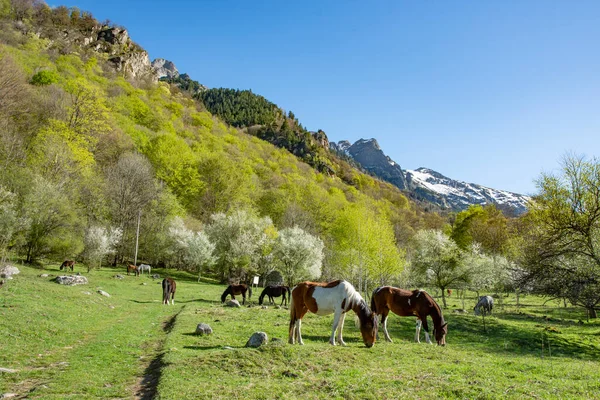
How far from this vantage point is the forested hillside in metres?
34.8

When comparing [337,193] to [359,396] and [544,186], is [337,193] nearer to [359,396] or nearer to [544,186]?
[544,186]

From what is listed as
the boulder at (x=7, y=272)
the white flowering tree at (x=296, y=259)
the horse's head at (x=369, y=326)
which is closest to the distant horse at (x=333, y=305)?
the horse's head at (x=369, y=326)

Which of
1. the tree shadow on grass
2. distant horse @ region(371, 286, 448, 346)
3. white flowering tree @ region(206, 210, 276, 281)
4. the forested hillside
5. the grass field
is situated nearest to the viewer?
the grass field

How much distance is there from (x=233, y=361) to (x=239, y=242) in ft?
126

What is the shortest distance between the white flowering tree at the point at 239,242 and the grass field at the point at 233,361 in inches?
1080

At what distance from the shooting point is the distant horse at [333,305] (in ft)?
43.7

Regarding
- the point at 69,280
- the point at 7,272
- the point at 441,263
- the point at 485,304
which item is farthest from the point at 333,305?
the point at 441,263

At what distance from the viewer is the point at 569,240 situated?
22.3 meters

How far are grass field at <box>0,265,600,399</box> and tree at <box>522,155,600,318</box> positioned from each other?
323 cm

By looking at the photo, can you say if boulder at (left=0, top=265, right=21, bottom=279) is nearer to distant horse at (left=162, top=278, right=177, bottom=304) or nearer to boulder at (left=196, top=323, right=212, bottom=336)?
distant horse at (left=162, top=278, right=177, bottom=304)

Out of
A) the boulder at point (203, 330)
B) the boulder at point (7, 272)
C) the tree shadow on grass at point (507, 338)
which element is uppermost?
the boulder at point (7, 272)

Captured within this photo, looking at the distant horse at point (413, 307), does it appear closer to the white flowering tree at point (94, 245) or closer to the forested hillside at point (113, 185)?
the forested hillside at point (113, 185)

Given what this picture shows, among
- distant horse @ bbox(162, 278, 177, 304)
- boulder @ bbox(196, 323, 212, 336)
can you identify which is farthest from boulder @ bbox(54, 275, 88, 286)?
boulder @ bbox(196, 323, 212, 336)

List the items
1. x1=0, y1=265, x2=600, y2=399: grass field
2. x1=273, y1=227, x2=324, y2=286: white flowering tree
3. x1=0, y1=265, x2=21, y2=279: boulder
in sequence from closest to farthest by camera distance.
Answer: x1=0, y1=265, x2=600, y2=399: grass field
x1=0, y1=265, x2=21, y2=279: boulder
x1=273, y1=227, x2=324, y2=286: white flowering tree
